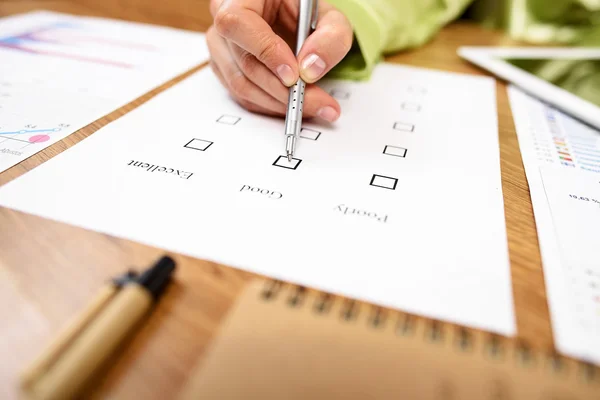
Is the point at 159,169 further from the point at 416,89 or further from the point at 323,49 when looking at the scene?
the point at 416,89

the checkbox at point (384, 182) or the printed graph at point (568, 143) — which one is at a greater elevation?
the printed graph at point (568, 143)

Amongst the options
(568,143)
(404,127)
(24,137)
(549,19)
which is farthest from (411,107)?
(549,19)

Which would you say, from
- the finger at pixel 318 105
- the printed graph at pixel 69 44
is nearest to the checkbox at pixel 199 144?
the finger at pixel 318 105

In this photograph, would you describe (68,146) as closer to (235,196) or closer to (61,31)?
(235,196)

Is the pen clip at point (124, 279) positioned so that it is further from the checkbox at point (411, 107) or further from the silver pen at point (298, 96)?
the checkbox at point (411, 107)

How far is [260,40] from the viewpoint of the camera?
15.6 inches

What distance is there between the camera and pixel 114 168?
1.11 feet

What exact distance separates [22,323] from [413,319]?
213 mm

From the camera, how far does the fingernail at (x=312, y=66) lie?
40 cm

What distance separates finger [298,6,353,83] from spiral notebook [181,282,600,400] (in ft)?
0.83

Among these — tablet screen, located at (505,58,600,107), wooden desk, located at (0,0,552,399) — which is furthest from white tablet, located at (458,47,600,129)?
wooden desk, located at (0,0,552,399)

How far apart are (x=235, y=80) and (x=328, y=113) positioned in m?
0.11

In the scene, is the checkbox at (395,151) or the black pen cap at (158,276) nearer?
the black pen cap at (158,276)

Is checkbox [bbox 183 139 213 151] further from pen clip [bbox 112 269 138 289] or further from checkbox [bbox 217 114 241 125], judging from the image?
pen clip [bbox 112 269 138 289]
